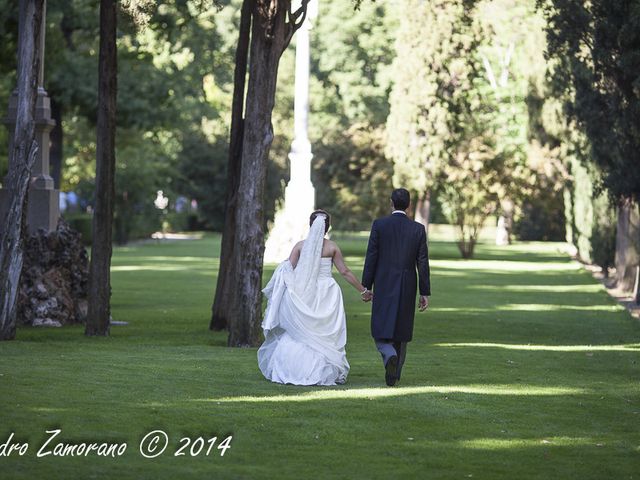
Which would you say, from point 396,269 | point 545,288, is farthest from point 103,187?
point 545,288

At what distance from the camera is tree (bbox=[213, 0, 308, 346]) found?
18.0 m

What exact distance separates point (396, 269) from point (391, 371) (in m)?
1.02

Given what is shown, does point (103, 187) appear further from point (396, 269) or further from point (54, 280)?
point (396, 269)

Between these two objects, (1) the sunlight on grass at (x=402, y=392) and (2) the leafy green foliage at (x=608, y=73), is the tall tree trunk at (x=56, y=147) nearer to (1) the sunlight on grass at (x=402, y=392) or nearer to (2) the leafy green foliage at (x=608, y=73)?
(2) the leafy green foliage at (x=608, y=73)

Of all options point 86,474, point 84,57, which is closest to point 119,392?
point 86,474

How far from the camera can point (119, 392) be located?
40.3ft

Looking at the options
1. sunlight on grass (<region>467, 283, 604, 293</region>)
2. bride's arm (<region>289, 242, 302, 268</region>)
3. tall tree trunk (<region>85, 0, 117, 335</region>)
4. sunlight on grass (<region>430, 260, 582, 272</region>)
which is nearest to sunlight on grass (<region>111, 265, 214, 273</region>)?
sunlight on grass (<region>430, 260, 582, 272</region>)

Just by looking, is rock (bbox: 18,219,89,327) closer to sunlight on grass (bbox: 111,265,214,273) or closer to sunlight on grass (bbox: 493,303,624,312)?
sunlight on grass (bbox: 493,303,624,312)

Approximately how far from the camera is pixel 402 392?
12898mm

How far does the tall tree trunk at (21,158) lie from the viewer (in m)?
17.7

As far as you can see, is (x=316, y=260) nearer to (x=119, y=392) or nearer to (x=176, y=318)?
(x=119, y=392)

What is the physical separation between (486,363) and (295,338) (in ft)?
11.7

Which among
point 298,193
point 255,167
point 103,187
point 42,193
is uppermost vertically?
point 255,167

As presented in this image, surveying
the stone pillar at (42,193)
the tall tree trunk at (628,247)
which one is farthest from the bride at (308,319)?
the tall tree trunk at (628,247)
